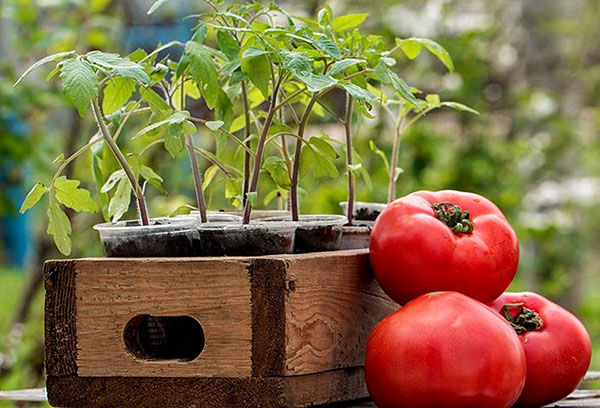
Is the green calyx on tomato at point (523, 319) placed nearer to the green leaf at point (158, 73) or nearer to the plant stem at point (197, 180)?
the plant stem at point (197, 180)

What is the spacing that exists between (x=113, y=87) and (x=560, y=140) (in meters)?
3.36

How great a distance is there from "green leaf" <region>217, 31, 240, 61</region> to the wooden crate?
29cm

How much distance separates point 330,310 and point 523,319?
0.31 m

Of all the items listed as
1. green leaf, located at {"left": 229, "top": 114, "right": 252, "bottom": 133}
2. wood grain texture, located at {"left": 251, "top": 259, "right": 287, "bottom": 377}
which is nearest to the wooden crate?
wood grain texture, located at {"left": 251, "top": 259, "right": 287, "bottom": 377}

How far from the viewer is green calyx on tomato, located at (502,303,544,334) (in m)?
1.55

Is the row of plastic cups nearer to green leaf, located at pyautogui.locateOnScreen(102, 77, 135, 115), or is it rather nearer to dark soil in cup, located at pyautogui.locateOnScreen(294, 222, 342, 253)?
dark soil in cup, located at pyautogui.locateOnScreen(294, 222, 342, 253)

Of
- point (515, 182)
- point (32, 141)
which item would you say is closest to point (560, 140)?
point (515, 182)

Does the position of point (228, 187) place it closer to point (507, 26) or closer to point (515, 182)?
point (515, 182)

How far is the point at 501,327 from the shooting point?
1402mm

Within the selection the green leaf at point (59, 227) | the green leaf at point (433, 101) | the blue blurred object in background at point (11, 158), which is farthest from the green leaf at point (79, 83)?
the blue blurred object in background at point (11, 158)

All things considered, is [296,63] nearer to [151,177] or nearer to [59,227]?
[151,177]

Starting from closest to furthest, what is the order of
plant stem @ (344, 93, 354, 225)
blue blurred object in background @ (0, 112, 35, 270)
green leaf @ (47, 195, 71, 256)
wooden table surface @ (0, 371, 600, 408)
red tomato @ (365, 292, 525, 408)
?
red tomato @ (365, 292, 525, 408), green leaf @ (47, 195, 71, 256), wooden table surface @ (0, 371, 600, 408), plant stem @ (344, 93, 354, 225), blue blurred object in background @ (0, 112, 35, 270)

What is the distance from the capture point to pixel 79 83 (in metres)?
1.27

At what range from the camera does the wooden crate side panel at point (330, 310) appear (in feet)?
4.58
